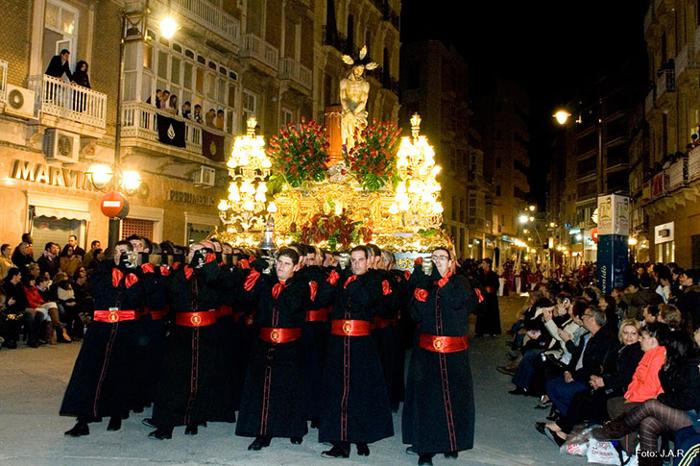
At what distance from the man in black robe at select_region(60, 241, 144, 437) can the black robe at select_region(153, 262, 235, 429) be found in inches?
18.5

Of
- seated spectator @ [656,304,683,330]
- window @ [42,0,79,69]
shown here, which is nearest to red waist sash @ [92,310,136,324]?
seated spectator @ [656,304,683,330]

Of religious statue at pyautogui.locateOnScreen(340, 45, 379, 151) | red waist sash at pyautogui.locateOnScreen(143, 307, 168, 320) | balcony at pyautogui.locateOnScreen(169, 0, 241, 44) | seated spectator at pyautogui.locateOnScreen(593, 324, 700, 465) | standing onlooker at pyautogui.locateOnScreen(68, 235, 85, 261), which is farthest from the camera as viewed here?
balcony at pyautogui.locateOnScreen(169, 0, 241, 44)

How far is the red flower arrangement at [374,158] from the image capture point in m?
13.1

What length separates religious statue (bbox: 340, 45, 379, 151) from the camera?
45.5 ft

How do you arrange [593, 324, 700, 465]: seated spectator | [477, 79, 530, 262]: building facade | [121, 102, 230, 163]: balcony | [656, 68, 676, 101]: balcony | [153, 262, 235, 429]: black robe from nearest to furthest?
[593, 324, 700, 465]: seated spectator, [153, 262, 235, 429]: black robe, [121, 102, 230, 163]: balcony, [656, 68, 676, 101]: balcony, [477, 79, 530, 262]: building facade

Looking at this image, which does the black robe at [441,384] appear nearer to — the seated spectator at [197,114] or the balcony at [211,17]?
the seated spectator at [197,114]

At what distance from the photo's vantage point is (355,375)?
21.0ft

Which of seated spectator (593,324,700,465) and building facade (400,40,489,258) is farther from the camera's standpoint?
building facade (400,40,489,258)

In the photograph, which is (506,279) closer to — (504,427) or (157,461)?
(504,427)

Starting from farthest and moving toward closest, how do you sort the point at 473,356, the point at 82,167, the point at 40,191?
the point at 82,167 → the point at 40,191 → the point at 473,356

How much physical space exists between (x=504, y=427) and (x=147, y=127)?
13561mm

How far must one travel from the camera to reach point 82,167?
55.9 ft

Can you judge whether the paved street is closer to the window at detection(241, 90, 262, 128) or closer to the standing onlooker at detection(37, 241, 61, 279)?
the standing onlooker at detection(37, 241, 61, 279)

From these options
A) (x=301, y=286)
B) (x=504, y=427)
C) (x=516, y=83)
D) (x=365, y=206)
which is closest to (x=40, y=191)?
(x=365, y=206)
